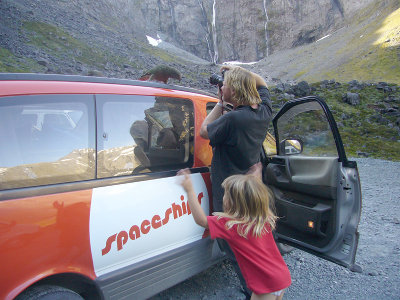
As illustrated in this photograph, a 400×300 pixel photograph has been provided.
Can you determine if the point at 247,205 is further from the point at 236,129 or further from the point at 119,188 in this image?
the point at 119,188

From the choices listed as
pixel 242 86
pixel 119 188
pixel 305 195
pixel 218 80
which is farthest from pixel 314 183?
pixel 119 188

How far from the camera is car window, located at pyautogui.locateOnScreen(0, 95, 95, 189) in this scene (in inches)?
71.2

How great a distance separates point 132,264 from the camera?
87.7 inches

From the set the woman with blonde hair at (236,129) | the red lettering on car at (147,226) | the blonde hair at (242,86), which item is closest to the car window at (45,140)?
the red lettering on car at (147,226)

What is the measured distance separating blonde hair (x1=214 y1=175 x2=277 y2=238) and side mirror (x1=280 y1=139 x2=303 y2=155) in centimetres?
160

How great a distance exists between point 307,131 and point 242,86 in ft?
4.91

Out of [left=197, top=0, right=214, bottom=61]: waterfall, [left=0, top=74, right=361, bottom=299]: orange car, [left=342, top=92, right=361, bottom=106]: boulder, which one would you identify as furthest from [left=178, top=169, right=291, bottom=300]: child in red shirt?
[left=197, top=0, right=214, bottom=61]: waterfall

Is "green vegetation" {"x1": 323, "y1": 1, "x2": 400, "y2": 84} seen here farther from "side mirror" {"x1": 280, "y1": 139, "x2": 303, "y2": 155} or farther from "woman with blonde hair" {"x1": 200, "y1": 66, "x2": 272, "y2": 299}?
"woman with blonde hair" {"x1": 200, "y1": 66, "x2": 272, "y2": 299}

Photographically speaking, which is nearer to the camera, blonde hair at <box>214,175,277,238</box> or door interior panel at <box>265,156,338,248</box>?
blonde hair at <box>214,175,277,238</box>

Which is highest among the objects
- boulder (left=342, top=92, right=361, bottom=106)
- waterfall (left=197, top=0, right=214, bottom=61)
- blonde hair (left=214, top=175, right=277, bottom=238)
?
waterfall (left=197, top=0, right=214, bottom=61)

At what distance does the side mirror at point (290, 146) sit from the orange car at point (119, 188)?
0.05 m

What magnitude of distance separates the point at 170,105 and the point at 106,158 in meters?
0.84

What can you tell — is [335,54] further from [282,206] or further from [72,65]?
[282,206]

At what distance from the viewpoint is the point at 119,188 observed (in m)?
2.21
